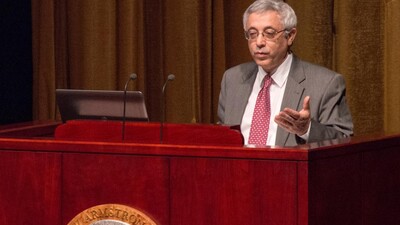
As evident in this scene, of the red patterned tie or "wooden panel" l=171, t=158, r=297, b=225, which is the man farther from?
"wooden panel" l=171, t=158, r=297, b=225

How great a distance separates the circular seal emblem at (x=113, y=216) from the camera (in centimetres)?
275

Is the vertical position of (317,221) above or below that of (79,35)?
below

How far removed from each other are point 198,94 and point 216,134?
7.37 ft

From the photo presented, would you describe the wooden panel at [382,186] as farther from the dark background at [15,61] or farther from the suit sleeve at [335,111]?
the dark background at [15,61]

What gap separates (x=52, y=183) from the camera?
9.41 feet

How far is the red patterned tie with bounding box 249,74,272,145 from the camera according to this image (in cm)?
367

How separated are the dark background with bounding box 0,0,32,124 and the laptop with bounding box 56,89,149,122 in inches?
70.9

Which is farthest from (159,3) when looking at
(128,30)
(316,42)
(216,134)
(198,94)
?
(216,134)

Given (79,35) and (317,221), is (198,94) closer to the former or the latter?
(79,35)

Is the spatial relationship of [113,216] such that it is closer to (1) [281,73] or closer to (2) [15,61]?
(1) [281,73]

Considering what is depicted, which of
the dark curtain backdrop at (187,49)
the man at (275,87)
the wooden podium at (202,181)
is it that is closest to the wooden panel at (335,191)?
the wooden podium at (202,181)

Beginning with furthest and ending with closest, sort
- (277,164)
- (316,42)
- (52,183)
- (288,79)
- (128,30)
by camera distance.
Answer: (128,30)
(316,42)
(288,79)
(52,183)
(277,164)

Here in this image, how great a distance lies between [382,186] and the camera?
2.98 m

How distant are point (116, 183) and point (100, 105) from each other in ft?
1.72
